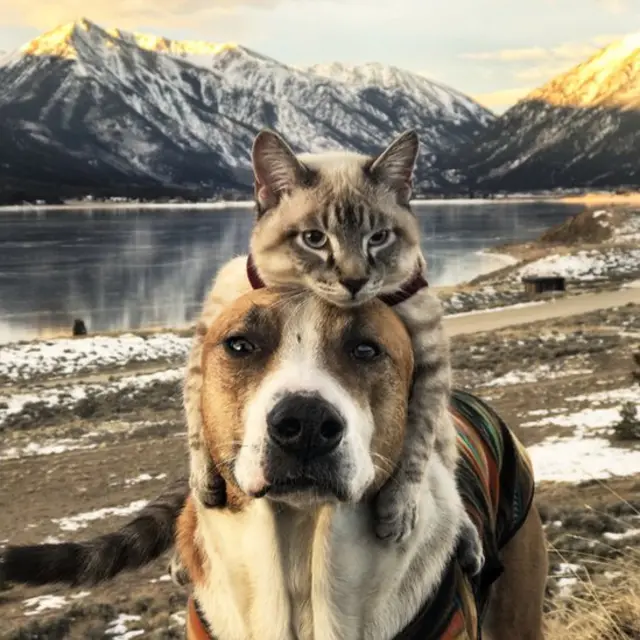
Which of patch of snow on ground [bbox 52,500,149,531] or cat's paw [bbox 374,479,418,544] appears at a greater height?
cat's paw [bbox 374,479,418,544]

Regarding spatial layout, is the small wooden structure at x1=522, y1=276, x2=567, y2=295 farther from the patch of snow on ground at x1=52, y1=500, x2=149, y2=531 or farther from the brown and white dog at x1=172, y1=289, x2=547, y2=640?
the brown and white dog at x1=172, y1=289, x2=547, y2=640

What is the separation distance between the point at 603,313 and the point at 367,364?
24.6 meters

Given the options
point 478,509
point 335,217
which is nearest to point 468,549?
point 478,509

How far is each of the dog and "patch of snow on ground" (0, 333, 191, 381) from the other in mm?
20510

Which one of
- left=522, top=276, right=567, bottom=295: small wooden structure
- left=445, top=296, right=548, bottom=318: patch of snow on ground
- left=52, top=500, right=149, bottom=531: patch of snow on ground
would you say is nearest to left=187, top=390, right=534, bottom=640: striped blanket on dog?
left=52, top=500, right=149, bottom=531: patch of snow on ground

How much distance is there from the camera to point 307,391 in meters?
2.31

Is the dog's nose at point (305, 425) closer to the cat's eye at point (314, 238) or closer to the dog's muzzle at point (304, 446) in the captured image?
the dog's muzzle at point (304, 446)

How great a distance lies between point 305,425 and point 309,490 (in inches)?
8.3

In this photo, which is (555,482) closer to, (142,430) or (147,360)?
(142,430)

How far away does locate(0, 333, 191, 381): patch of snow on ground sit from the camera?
22625 mm

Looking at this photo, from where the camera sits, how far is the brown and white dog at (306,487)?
2.39 m

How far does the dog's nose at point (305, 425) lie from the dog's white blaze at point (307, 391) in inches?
0.9

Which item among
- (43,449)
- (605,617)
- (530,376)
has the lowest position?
(43,449)

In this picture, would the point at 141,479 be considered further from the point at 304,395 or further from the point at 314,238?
the point at 304,395
